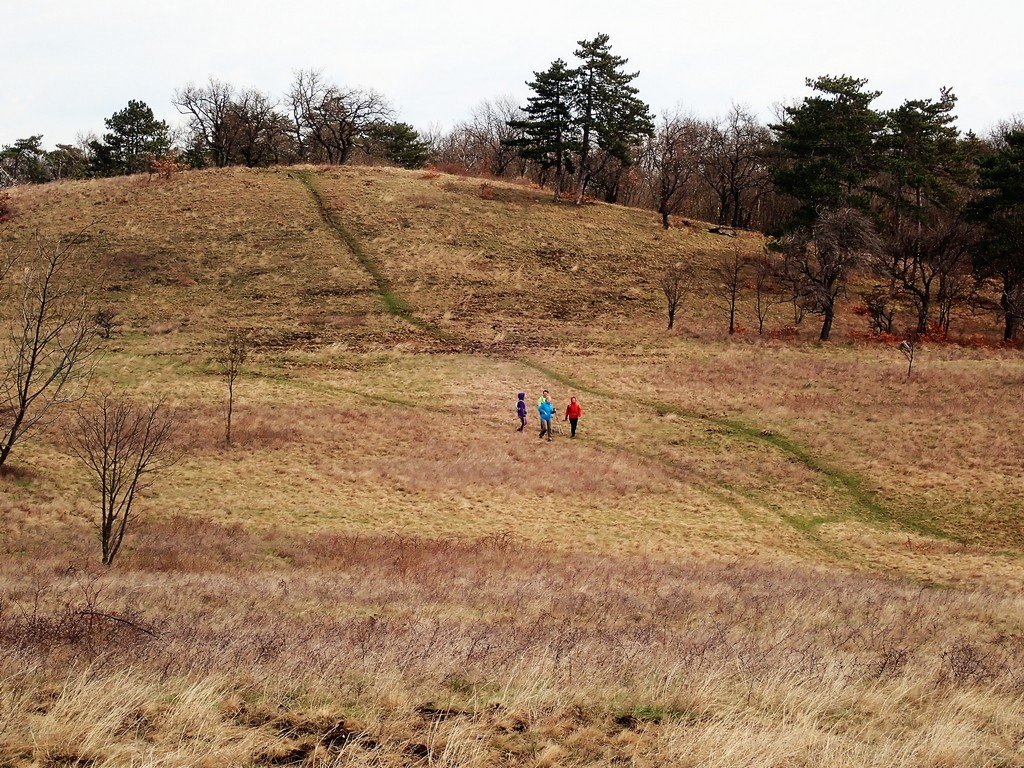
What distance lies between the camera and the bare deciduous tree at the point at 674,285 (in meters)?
47.0

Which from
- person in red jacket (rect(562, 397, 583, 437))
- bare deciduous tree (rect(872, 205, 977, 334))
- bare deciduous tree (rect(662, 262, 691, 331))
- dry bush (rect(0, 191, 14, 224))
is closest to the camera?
person in red jacket (rect(562, 397, 583, 437))

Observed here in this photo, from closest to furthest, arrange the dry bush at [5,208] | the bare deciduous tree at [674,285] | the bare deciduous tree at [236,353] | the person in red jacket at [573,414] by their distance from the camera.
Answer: the person in red jacket at [573,414] → the bare deciduous tree at [236,353] → the bare deciduous tree at [674,285] → the dry bush at [5,208]

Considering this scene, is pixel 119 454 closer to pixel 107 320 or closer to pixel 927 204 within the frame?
pixel 107 320

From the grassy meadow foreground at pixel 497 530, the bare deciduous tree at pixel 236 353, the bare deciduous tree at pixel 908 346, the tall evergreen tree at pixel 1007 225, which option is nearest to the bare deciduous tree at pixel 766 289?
the grassy meadow foreground at pixel 497 530

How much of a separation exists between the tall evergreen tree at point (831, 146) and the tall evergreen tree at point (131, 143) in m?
70.3

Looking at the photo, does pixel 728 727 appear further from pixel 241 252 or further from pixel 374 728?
pixel 241 252

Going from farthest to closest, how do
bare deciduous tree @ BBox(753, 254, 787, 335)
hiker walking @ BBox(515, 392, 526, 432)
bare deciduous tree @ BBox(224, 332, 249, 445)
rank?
bare deciduous tree @ BBox(753, 254, 787, 335), bare deciduous tree @ BBox(224, 332, 249, 445), hiker walking @ BBox(515, 392, 526, 432)

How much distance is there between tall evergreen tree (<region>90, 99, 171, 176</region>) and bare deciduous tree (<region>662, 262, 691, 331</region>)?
62209mm

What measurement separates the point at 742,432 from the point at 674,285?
70.9 ft

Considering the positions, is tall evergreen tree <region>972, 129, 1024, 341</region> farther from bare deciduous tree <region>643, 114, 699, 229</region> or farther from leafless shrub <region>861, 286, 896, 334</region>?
bare deciduous tree <region>643, 114, 699, 229</region>

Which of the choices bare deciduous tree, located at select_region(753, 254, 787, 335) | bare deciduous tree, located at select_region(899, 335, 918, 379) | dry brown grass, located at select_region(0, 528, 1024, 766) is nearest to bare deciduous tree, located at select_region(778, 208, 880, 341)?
bare deciduous tree, located at select_region(899, 335, 918, 379)

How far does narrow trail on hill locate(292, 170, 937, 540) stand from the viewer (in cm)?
2220

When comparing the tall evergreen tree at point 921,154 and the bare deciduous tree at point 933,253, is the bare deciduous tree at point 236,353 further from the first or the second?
the tall evergreen tree at point 921,154

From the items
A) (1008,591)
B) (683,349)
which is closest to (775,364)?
(683,349)
